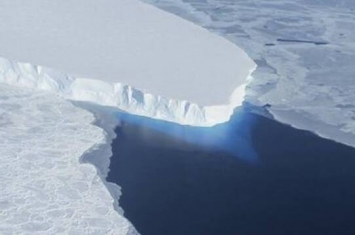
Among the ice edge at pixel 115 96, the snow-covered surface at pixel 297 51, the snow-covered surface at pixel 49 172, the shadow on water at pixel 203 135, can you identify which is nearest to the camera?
the snow-covered surface at pixel 49 172

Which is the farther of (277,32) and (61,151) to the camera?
(277,32)

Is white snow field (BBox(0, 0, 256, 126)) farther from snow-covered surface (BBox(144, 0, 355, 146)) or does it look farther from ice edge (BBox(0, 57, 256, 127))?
snow-covered surface (BBox(144, 0, 355, 146))

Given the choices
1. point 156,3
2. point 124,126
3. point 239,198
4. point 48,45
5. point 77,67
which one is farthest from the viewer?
point 156,3

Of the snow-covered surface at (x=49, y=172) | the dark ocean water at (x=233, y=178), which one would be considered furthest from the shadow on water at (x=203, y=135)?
the snow-covered surface at (x=49, y=172)

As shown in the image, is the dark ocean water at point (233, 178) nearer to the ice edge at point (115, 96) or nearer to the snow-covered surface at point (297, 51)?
the ice edge at point (115, 96)

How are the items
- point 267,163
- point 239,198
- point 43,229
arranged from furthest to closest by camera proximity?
point 267,163
point 239,198
point 43,229

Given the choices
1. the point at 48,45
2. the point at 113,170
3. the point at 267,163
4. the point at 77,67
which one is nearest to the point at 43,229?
the point at 113,170

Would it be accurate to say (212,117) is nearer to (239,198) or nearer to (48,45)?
(239,198)
